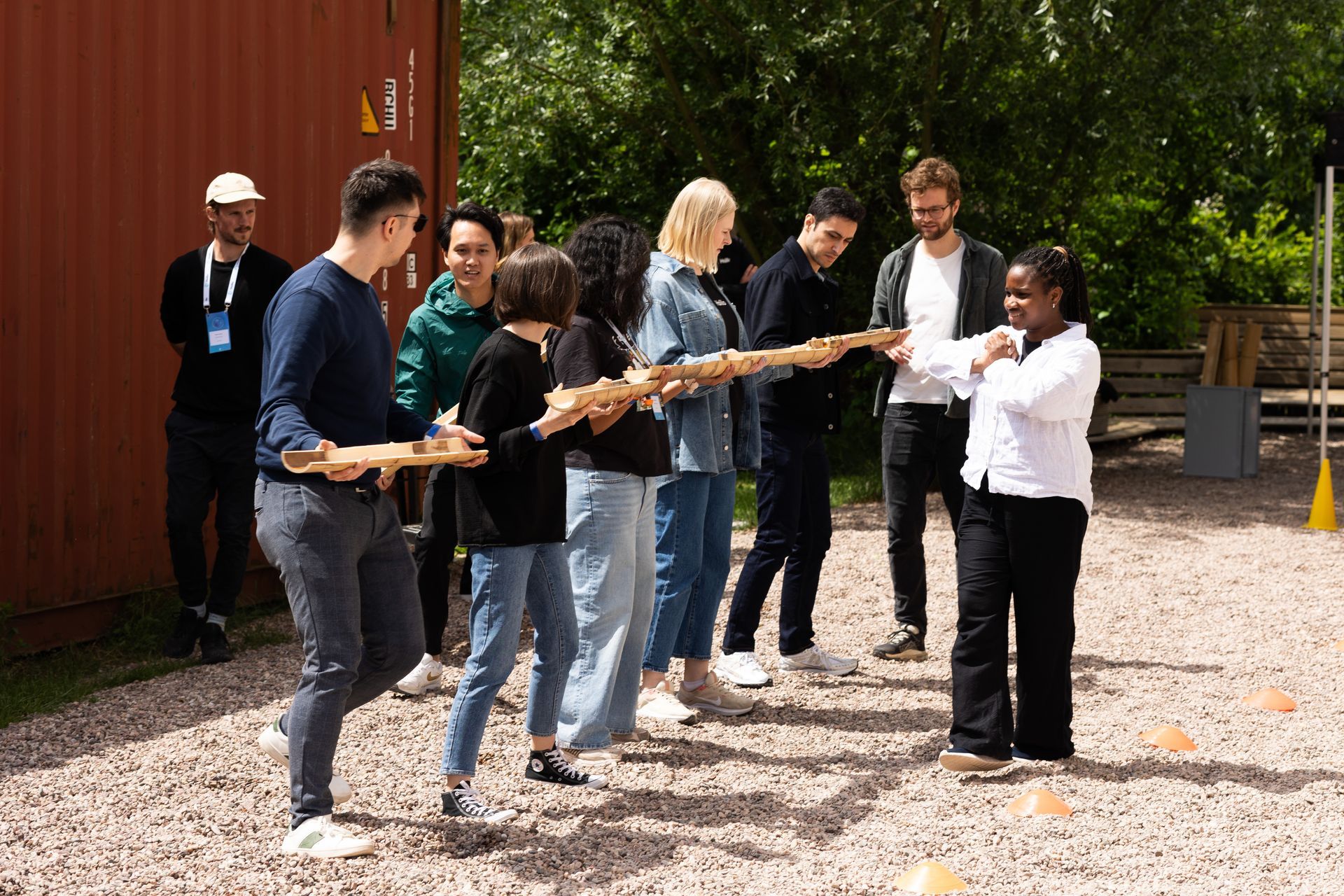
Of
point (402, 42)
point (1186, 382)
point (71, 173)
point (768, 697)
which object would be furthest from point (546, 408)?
point (1186, 382)

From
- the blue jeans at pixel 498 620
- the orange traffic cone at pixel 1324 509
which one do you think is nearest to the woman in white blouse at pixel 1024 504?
the blue jeans at pixel 498 620

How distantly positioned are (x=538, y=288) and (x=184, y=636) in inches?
126

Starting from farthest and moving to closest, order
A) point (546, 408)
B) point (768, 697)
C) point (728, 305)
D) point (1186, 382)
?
point (1186, 382) → point (768, 697) → point (728, 305) → point (546, 408)

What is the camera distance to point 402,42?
8.44 metres

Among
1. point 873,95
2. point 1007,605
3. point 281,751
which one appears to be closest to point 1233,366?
point 873,95

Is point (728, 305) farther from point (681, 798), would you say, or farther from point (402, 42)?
point (402, 42)

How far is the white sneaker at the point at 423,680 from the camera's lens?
5754mm

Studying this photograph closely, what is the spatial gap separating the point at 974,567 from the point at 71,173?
4380 mm

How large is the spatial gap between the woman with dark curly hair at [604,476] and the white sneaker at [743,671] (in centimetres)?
122

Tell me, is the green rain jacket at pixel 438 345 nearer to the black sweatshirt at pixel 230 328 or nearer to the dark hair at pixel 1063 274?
the black sweatshirt at pixel 230 328

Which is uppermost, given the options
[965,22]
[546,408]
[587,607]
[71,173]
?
[965,22]

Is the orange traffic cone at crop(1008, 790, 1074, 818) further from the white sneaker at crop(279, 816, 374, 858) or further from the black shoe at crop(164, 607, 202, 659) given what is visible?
the black shoe at crop(164, 607, 202, 659)

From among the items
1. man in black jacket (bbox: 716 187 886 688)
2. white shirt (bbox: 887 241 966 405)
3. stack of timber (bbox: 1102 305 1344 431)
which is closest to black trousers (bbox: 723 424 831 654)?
man in black jacket (bbox: 716 187 886 688)

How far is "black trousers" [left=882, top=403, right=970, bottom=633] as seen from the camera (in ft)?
20.5
